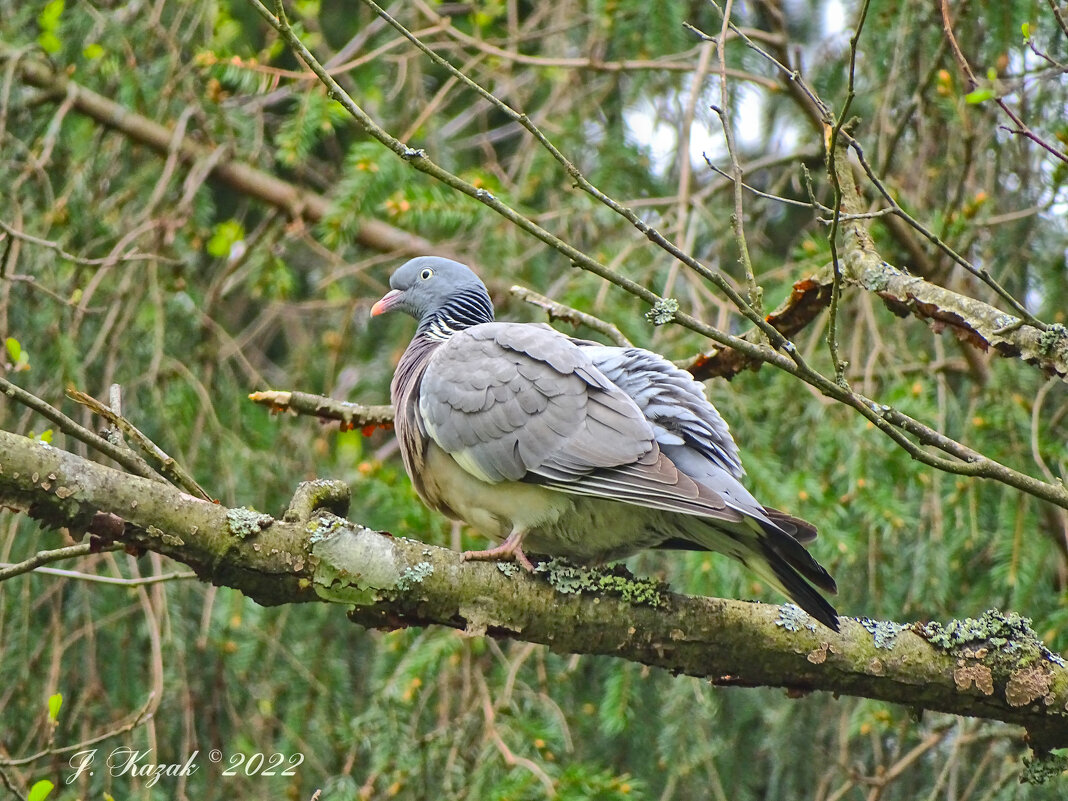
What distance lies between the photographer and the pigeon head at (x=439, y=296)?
3.90m

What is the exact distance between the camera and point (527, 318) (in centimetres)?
465

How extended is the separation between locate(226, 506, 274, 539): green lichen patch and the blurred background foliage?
1.02 meters

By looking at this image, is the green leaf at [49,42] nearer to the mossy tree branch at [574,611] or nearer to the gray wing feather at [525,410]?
the gray wing feather at [525,410]

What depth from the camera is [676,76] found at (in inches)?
187

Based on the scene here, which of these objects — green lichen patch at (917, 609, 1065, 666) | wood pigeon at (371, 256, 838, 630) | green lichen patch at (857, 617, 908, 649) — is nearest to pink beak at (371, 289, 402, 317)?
wood pigeon at (371, 256, 838, 630)

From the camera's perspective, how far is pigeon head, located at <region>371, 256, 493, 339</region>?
390 centimetres

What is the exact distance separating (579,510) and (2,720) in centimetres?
220

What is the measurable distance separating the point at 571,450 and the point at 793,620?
0.76 m

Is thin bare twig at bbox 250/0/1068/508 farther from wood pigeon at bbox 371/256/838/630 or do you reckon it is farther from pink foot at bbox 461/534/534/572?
pink foot at bbox 461/534/534/572

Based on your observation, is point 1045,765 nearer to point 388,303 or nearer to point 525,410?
point 525,410

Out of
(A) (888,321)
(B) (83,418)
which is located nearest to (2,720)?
(B) (83,418)

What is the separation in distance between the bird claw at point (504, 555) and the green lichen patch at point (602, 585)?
2.5 inches

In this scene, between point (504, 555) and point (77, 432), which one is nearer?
point (77, 432)

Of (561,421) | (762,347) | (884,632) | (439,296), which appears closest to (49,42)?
(439,296)
